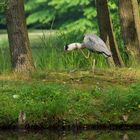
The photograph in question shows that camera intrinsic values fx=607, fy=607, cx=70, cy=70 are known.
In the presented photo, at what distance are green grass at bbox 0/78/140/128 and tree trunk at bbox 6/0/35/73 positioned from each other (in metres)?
1.86

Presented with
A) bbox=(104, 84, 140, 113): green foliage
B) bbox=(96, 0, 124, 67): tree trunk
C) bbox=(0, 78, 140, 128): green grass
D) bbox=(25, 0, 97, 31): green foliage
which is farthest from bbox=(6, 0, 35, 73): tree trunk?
bbox=(25, 0, 97, 31): green foliage

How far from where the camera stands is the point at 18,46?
1279cm

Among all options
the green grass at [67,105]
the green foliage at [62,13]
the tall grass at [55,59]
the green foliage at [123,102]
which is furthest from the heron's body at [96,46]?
the green foliage at [62,13]

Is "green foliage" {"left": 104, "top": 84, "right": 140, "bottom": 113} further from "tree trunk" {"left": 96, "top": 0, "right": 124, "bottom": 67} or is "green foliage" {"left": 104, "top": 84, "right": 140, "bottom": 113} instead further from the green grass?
"tree trunk" {"left": 96, "top": 0, "right": 124, "bottom": 67}

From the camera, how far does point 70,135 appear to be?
9.53 meters

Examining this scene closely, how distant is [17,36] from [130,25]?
4100mm

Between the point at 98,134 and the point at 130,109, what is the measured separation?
0.90 metres

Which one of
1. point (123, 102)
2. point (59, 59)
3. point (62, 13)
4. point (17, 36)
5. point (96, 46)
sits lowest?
point (123, 102)

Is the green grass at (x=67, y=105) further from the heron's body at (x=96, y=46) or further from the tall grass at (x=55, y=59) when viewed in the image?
the tall grass at (x=55, y=59)

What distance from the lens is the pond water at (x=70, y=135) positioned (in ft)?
30.7

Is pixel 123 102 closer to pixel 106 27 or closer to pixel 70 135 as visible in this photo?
pixel 70 135

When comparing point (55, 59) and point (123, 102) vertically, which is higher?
point (55, 59)

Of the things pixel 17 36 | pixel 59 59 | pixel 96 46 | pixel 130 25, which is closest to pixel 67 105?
pixel 96 46

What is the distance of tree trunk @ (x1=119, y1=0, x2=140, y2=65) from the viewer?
15.6 meters
